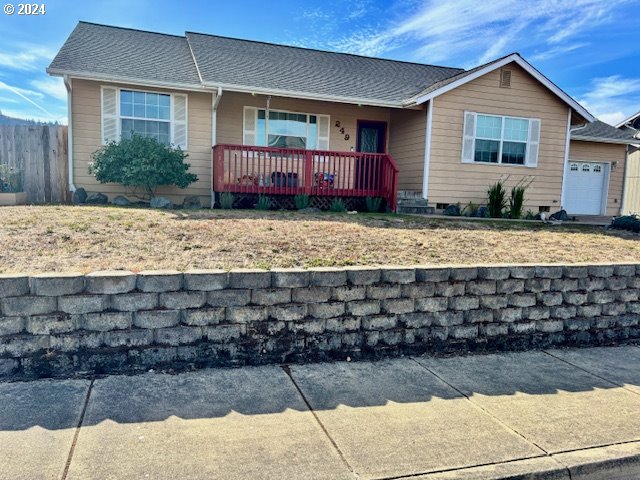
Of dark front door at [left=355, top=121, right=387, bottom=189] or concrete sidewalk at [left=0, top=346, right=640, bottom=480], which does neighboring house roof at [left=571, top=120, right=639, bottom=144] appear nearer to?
dark front door at [left=355, top=121, right=387, bottom=189]

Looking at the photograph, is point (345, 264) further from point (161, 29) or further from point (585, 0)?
point (161, 29)

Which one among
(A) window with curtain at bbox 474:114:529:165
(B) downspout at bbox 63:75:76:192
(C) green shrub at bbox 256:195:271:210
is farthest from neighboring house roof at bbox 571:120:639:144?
(B) downspout at bbox 63:75:76:192

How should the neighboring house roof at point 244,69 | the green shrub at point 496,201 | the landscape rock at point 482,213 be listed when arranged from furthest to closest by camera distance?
the landscape rock at point 482,213 → the green shrub at point 496,201 → the neighboring house roof at point 244,69

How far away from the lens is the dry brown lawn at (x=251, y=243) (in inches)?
173

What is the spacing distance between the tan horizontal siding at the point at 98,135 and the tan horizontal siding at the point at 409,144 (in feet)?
18.1

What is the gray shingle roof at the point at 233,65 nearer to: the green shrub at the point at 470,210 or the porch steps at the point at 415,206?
the porch steps at the point at 415,206

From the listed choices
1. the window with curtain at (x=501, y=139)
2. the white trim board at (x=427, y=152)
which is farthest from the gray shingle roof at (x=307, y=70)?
the window with curtain at (x=501, y=139)

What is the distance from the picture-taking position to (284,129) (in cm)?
1287

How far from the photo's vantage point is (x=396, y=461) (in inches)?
100

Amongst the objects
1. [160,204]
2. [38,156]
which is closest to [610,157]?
[160,204]

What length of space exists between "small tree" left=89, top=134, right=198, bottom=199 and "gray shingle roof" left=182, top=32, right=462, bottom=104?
2.05m

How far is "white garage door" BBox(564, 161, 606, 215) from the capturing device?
1581cm

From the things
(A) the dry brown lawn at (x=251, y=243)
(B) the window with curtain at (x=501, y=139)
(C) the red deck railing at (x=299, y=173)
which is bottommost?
(A) the dry brown lawn at (x=251, y=243)

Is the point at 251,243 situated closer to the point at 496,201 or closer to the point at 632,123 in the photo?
the point at 496,201
